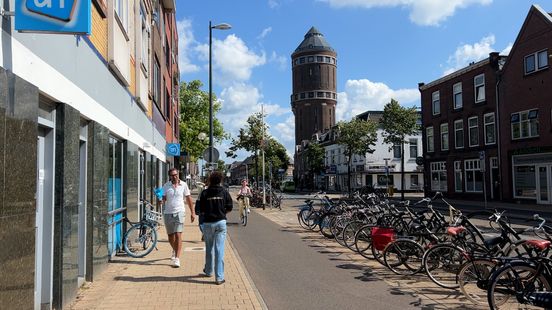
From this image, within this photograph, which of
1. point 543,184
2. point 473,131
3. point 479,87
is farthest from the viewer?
point 473,131

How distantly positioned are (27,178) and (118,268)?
15.9 feet


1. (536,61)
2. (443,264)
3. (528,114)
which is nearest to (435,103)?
(528,114)

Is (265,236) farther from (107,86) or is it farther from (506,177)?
(506,177)

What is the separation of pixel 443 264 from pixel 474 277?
1.05 m

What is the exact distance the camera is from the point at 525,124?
28.3 metres

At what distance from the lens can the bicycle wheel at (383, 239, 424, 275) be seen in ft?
26.3

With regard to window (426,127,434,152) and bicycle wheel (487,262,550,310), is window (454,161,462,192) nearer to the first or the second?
window (426,127,434,152)

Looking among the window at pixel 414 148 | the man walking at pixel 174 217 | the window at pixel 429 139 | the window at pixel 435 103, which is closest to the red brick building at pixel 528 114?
the window at pixel 435 103

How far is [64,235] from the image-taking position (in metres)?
5.85

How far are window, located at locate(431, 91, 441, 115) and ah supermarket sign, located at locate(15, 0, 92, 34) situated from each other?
3681cm

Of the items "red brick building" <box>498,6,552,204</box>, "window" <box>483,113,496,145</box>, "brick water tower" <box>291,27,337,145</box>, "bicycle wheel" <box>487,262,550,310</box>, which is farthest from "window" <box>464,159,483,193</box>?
"brick water tower" <box>291,27,337,145</box>

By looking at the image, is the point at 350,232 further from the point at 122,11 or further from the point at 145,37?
the point at 145,37

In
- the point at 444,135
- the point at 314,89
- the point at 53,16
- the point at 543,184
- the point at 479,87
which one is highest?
the point at 314,89

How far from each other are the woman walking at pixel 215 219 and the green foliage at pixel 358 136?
4334 cm
